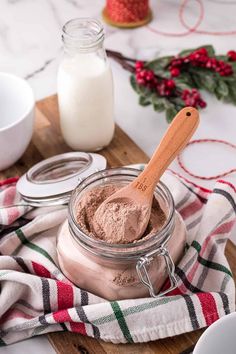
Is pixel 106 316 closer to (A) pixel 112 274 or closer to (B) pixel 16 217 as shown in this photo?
(A) pixel 112 274

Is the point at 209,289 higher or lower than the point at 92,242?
lower

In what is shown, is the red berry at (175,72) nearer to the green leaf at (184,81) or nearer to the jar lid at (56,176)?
the green leaf at (184,81)

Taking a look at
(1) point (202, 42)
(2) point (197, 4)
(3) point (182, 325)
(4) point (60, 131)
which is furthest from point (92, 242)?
(2) point (197, 4)

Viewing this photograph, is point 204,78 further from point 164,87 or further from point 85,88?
point 85,88

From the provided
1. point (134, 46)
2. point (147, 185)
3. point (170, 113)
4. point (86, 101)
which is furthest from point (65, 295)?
point (134, 46)

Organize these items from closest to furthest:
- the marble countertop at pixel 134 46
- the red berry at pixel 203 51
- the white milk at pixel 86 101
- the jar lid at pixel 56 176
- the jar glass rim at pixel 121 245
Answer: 1. the jar glass rim at pixel 121 245
2. the jar lid at pixel 56 176
3. the white milk at pixel 86 101
4. the marble countertop at pixel 134 46
5. the red berry at pixel 203 51

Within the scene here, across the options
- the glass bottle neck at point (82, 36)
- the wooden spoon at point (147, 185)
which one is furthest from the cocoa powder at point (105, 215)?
the glass bottle neck at point (82, 36)
